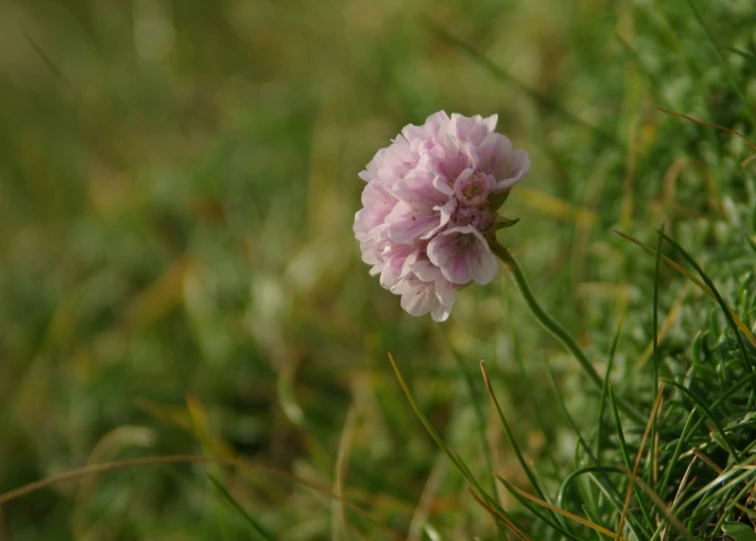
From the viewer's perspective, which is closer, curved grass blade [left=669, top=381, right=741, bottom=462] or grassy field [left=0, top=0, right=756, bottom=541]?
curved grass blade [left=669, top=381, right=741, bottom=462]

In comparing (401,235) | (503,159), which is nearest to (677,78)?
(503,159)

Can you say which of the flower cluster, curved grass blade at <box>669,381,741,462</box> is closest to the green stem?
the flower cluster

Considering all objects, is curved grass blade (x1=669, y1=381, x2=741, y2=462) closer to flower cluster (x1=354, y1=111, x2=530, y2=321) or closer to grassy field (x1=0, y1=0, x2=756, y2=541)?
grassy field (x1=0, y1=0, x2=756, y2=541)

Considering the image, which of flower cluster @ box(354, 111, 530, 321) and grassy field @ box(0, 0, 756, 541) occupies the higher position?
flower cluster @ box(354, 111, 530, 321)

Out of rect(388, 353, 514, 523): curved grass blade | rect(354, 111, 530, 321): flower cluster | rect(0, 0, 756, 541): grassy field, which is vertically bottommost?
rect(0, 0, 756, 541): grassy field

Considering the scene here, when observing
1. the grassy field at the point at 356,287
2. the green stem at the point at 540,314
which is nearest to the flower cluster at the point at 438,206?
the green stem at the point at 540,314

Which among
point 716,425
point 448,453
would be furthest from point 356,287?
point 716,425

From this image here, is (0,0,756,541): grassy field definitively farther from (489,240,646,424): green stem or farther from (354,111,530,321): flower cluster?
(354,111,530,321): flower cluster

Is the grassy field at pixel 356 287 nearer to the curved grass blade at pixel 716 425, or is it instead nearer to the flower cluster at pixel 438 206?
the curved grass blade at pixel 716 425
